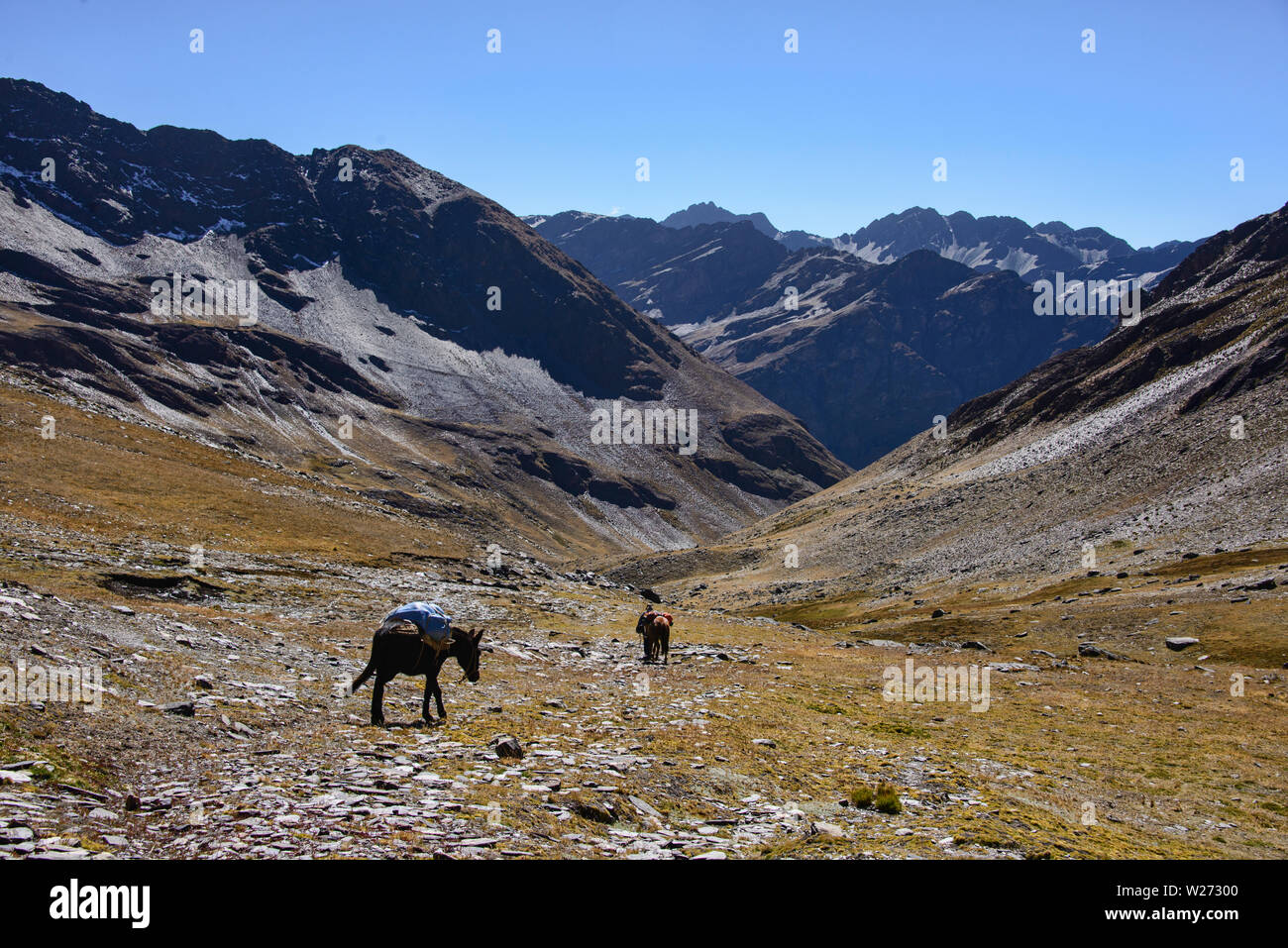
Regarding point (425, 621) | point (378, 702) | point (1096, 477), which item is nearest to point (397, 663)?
point (378, 702)

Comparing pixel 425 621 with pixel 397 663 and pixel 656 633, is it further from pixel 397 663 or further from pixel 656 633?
pixel 656 633

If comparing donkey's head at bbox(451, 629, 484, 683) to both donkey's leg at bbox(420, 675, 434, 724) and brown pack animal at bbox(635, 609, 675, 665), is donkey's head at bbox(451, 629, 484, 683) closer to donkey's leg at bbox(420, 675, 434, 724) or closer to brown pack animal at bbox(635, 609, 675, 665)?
donkey's leg at bbox(420, 675, 434, 724)

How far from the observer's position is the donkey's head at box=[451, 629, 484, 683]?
65.6 ft

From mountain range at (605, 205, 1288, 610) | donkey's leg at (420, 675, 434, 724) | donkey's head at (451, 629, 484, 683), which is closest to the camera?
donkey's leg at (420, 675, 434, 724)

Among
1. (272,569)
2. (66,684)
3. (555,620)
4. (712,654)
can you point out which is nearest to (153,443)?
(272,569)

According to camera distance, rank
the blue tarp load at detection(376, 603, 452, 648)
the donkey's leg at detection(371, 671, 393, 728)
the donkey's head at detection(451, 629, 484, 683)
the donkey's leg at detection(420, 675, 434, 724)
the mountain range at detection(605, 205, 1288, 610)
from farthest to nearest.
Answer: the mountain range at detection(605, 205, 1288, 610), the donkey's head at detection(451, 629, 484, 683), the blue tarp load at detection(376, 603, 452, 648), the donkey's leg at detection(420, 675, 434, 724), the donkey's leg at detection(371, 671, 393, 728)

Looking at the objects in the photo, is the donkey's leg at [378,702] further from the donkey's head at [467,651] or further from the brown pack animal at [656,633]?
the brown pack animal at [656,633]

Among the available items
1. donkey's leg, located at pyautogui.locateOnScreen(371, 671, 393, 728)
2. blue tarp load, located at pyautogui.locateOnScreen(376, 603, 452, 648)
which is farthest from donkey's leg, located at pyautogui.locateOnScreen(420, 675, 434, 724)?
donkey's leg, located at pyautogui.locateOnScreen(371, 671, 393, 728)

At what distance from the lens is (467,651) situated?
20234 millimetres

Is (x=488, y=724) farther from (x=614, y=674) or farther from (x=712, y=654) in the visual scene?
(x=712, y=654)

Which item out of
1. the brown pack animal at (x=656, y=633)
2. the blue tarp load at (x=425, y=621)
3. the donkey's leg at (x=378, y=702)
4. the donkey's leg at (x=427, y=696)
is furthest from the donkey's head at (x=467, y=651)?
the brown pack animal at (x=656, y=633)

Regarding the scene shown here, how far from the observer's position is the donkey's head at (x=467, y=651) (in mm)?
19984

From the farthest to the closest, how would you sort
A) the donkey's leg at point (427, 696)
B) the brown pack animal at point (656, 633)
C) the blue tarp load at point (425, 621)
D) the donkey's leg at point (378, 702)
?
the brown pack animal at point (656, 633) → the blue tarp load at point (425, 621) → the donkey's leg at point (427, 696) → the donkey's leg at point (378, 702)
